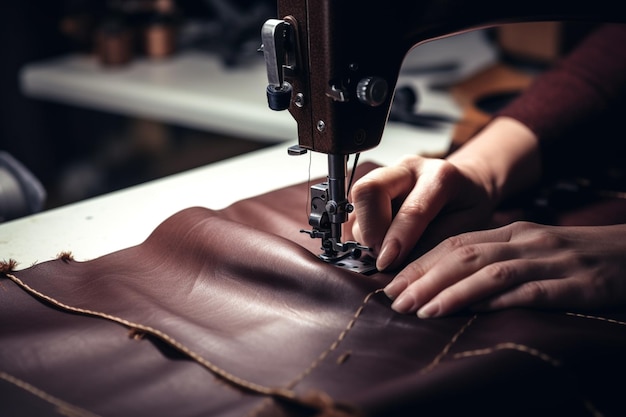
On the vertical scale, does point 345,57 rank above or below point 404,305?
above

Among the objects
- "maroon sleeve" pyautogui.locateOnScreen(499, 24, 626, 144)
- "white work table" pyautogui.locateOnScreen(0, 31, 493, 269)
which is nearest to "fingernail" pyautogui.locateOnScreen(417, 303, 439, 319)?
"white work table" pyautogui.locateOnScreen(0, 31, 493, 269)

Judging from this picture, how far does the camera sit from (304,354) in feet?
2.63

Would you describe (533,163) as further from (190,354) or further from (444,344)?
(190,354)

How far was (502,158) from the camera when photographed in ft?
4.28

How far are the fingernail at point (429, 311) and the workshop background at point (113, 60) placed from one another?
1464 mm

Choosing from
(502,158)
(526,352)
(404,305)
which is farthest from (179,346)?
(502,158)

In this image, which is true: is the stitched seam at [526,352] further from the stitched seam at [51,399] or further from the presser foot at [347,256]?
the stitched seam at [51,399]

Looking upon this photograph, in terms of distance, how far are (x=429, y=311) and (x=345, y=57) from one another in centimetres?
31

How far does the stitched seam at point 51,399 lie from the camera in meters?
0.73

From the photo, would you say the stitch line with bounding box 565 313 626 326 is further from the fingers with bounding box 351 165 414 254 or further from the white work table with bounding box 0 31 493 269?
the white work table with bounding box 0 31 493 269

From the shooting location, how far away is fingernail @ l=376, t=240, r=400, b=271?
38.2 inches

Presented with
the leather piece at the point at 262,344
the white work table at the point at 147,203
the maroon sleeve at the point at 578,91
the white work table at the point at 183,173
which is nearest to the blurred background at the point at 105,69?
the white work table at the point at 183,173

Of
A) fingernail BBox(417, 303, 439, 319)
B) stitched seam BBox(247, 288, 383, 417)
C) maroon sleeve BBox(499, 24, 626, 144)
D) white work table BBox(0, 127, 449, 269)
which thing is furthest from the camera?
maroon sleeve BBox(499, 24, 626, 144)

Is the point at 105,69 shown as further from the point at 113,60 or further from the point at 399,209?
the point at 399,209
